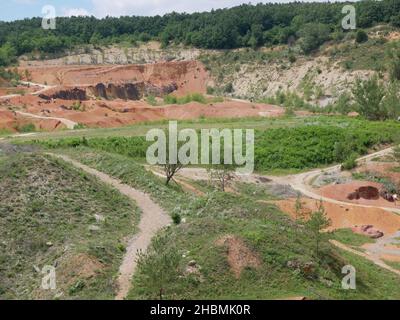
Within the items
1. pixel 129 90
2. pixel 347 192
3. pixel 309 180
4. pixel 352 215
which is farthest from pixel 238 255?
pixel 129 90

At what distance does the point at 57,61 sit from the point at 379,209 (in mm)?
102047

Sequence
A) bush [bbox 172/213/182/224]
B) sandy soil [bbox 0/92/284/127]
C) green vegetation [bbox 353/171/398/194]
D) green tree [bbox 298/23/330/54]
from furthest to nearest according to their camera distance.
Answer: green tree [bbox 298/23/330/54], sandy soil [bbox 0/92/284/127], green vegetation [bbox 353/171/398/194], bush [bbox 172/213/182/224]

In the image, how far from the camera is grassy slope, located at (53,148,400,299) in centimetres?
2555

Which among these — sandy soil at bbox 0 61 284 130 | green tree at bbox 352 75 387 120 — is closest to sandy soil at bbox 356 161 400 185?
green tree at bbox 352 75 387 120

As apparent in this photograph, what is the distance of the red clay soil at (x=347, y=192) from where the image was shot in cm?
5363

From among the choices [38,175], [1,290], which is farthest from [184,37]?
[1,290]

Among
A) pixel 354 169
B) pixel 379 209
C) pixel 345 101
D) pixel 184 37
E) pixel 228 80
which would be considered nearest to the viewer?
pixel 379 209

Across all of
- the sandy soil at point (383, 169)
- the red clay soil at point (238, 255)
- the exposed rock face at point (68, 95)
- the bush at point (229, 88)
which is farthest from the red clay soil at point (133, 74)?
the red clay soil at point (238, 255)

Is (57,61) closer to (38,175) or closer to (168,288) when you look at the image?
(38,175)

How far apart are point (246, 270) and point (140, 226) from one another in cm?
941

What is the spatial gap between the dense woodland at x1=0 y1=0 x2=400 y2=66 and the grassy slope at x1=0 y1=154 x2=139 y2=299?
9509cm

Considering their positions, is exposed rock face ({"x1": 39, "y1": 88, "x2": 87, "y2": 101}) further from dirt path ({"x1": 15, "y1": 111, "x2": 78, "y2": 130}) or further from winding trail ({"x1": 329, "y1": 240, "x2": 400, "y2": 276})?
winding trail ({"x1": 329, "y1": 240, "x2": 400, "y2": 276})

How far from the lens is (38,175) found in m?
36.8
